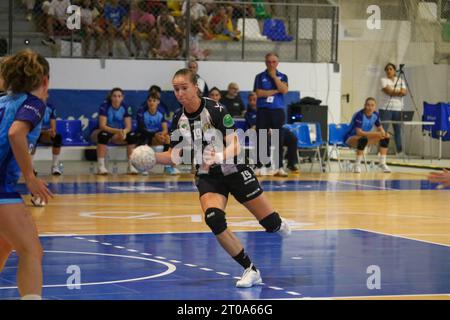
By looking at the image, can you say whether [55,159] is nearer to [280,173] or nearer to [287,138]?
[280,173]

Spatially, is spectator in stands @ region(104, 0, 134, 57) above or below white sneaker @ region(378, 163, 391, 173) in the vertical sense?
above

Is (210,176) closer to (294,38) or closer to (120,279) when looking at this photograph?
(120,279)

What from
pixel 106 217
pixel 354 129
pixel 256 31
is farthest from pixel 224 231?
pixel 256 31

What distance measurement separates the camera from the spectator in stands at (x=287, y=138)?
70.0 feet

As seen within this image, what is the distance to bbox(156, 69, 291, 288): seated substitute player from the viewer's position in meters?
8.43

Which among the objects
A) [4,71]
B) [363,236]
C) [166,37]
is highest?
[166,37]

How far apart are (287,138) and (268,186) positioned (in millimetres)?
2992

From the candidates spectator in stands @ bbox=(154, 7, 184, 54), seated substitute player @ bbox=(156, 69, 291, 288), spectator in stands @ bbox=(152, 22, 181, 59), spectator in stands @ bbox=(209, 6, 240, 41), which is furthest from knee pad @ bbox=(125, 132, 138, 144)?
seated substitute player @ bbox=(156, 69, 291, 288)

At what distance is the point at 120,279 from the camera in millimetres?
8617

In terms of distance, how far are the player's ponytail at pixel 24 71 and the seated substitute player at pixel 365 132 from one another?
52.9 feet

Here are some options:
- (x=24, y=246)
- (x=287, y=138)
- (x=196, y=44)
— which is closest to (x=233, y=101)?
(x=287, y=138)

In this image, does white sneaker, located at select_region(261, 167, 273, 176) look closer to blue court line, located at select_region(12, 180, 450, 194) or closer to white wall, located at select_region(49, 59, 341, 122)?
blue court line, located at select_region(12, 180, 450, 194)

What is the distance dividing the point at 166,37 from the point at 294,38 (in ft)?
13.2

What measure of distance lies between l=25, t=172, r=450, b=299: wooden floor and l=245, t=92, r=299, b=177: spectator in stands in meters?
3.09
